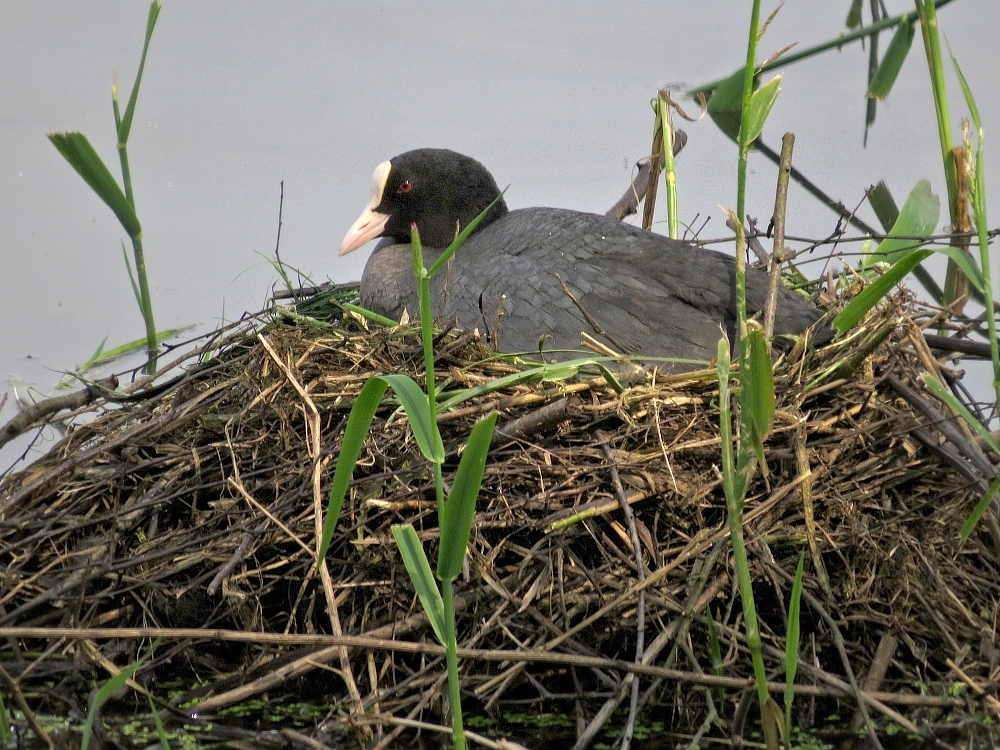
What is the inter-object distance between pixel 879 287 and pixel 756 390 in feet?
1.02

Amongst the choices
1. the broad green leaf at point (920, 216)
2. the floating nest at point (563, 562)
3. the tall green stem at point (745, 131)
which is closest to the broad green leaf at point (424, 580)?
the floating nest at point (563, 562)

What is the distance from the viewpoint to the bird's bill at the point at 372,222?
3.23 meters

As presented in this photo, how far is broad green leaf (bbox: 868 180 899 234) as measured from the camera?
2600mm

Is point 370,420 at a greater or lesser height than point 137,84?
lesser

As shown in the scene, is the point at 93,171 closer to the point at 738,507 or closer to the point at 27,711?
the point at 27,711

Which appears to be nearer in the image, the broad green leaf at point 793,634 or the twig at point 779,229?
the broad green leaf at point 793,634

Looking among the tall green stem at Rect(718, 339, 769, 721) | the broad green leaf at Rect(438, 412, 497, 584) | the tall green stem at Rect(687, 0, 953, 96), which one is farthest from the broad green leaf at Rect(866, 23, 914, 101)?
the broad green leaf at Rect(438, 412, 497, 584)

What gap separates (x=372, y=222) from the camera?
325 cm

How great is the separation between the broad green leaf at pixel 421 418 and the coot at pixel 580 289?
94 cm

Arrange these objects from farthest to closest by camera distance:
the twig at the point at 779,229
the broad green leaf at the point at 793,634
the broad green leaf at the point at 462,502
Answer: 1. the twig at the point at 779,229
2. the broad green leaf at the point at 793,634
3. the broad green leaf at the point at 462,502

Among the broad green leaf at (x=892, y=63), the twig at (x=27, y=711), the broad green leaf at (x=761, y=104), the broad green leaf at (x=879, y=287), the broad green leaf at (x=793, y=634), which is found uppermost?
the broad green leaf at (x=892, y=63)

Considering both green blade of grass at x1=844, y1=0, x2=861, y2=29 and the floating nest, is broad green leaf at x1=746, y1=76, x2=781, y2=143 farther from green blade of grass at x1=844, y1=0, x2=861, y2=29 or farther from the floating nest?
green blade of grass at x1=844, y1=0, x2=861, y2=29

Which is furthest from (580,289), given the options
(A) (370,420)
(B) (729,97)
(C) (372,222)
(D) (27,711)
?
(D) (27,711)

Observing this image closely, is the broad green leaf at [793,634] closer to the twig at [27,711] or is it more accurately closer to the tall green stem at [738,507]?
the tall green stem at [738,507]
